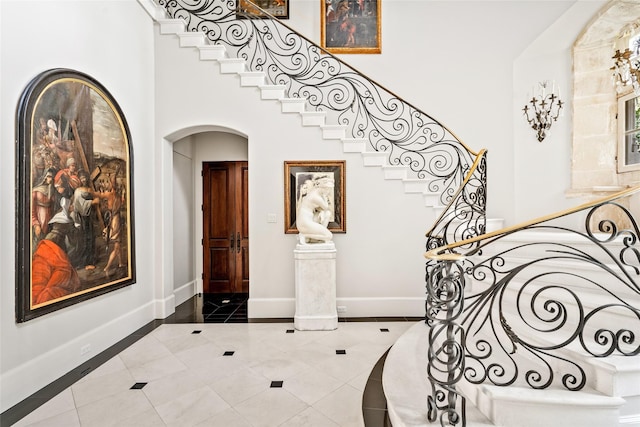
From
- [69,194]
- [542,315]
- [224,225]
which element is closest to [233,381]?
[69,194]

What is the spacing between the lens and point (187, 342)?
3721mm

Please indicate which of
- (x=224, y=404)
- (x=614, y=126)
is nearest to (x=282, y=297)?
(x=224, y=404)

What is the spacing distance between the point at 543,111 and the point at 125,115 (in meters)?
6.54

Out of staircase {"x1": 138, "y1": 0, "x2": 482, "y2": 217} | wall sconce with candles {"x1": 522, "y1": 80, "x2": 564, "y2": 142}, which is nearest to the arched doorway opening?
staircase {"x1": 138, "y1": 0, "x2": 482, "y2": 217}

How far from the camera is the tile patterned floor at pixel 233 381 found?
2.31 metres

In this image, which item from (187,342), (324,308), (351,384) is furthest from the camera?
(324,308)

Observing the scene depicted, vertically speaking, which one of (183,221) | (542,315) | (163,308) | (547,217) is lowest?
(163,308)

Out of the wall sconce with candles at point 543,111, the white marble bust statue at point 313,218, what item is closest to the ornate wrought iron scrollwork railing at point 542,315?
the white marble bust statue at point 313,218

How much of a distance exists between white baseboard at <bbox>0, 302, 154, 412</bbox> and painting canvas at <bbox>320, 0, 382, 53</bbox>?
594 centimetres

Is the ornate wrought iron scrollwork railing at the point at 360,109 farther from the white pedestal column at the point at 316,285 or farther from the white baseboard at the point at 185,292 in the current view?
the white baseboard at the point at 185,292

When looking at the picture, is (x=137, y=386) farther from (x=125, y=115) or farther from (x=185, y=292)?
(x=125, y=115)

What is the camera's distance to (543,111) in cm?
503

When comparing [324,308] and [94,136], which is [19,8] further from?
[324,308]

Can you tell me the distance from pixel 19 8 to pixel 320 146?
347 cm
